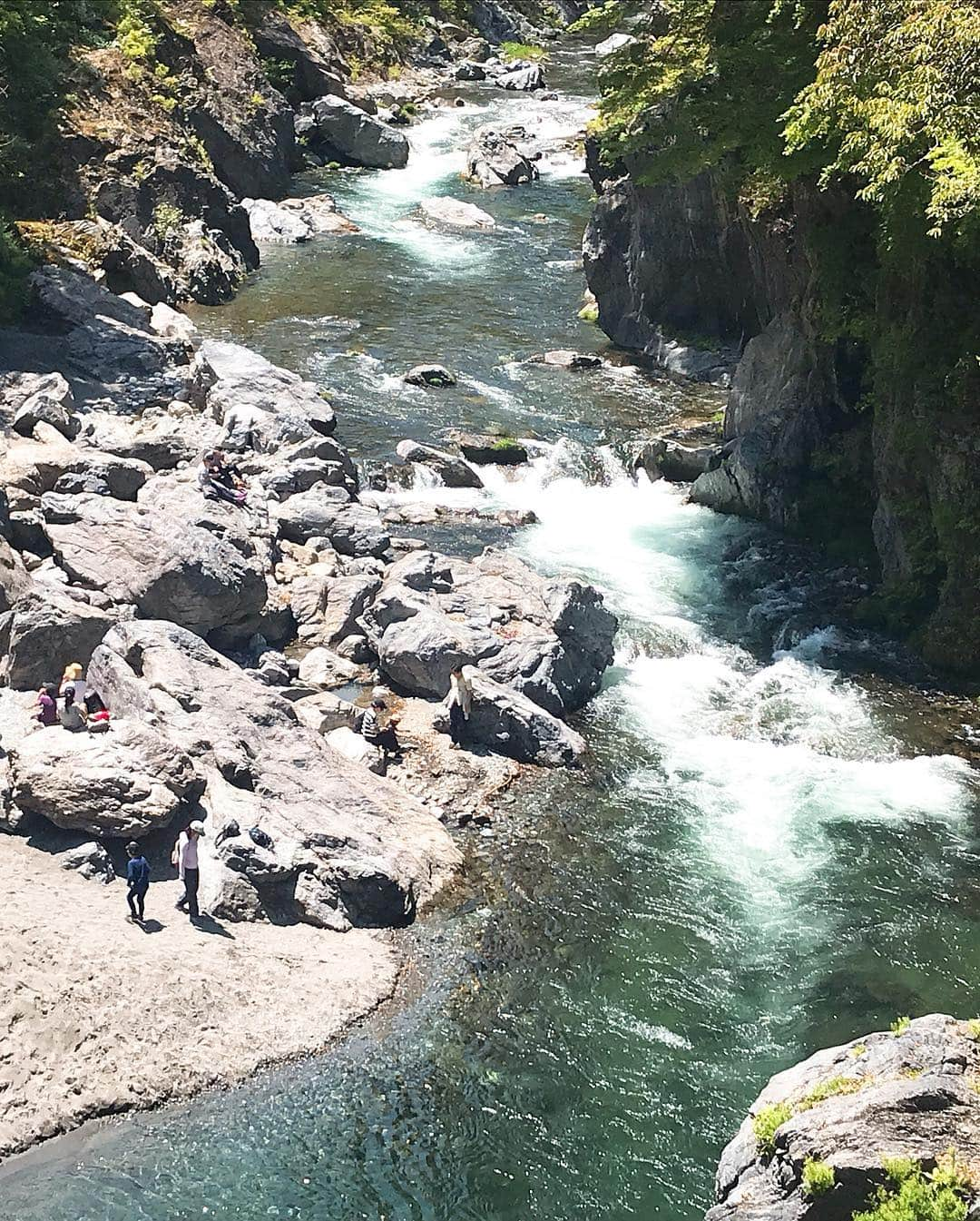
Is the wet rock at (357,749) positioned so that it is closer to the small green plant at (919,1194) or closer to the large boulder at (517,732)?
the large boulder at (517,732)

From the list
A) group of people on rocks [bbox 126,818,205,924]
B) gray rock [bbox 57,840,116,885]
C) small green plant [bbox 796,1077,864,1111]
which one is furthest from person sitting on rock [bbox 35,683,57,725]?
small green plant [bbox 796,1077,864,1111]

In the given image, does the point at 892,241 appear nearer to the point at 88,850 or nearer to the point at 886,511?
the point at 886,511

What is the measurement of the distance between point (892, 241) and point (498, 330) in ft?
77.8

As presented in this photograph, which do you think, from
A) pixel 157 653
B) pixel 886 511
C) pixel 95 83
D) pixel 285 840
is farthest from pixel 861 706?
pixel 95 83

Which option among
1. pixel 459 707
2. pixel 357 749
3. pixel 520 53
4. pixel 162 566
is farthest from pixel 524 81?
pixel 357 749

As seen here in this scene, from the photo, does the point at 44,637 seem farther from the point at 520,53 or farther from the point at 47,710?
the point at 520,53

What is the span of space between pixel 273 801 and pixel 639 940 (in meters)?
7.27

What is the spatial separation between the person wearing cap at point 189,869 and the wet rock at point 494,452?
20724mm

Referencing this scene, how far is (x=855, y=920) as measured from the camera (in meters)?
21.8

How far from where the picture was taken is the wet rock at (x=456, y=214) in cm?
6156

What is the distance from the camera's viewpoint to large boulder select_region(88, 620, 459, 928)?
21.3 meters

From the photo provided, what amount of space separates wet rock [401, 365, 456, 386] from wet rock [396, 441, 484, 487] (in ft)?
21.0

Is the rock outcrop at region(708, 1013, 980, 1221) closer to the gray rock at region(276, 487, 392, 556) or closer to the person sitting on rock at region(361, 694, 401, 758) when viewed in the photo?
the person sitting on rock at region(361, 694, 401, 758)

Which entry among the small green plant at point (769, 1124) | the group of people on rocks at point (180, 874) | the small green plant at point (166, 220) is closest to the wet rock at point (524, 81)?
the small green plant at point (166, 220)
